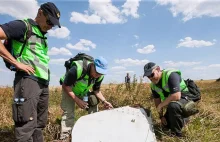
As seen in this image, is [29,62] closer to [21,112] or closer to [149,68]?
[21,112]

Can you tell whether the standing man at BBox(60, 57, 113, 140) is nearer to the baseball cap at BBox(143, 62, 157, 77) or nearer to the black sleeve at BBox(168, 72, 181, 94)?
the baseball cap at BBox(143, 62, 157, 77)

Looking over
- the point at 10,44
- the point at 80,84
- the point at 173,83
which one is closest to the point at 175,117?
the point at 173,83

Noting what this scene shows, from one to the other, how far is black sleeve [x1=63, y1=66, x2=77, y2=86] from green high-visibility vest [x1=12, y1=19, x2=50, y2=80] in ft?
2.89

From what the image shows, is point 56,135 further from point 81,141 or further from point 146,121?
point 146,121

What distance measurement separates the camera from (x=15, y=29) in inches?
127

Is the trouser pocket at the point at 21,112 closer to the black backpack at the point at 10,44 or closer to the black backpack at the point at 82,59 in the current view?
the black backpack at the point at 10,44

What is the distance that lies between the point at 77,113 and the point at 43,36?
9.31ft

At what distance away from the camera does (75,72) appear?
177 inches

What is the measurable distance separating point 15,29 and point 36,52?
388 millimetres

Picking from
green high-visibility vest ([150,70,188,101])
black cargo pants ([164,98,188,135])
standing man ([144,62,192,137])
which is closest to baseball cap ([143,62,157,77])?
standing man ([144,62,192,137])

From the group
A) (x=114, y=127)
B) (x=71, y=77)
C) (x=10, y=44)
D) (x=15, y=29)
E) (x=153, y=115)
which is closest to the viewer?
(x=15, y=29)

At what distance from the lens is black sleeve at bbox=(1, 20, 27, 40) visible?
3.19 metres

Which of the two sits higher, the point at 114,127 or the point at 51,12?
the point at 51,12

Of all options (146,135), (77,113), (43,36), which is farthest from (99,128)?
(77,113)
